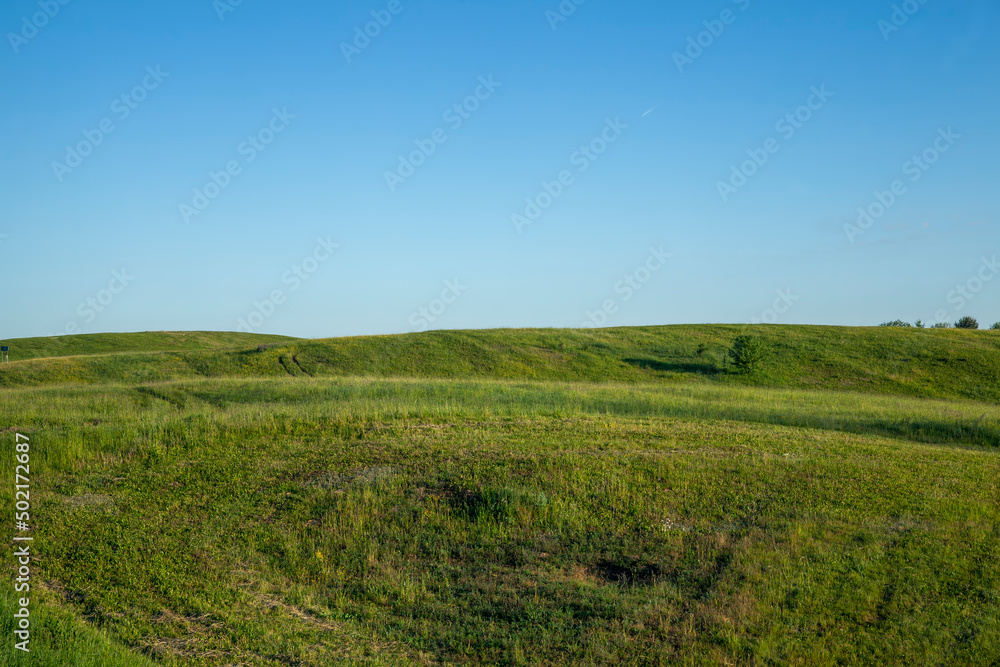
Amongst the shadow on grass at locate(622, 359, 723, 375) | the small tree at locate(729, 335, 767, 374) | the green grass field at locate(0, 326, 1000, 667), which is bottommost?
the green grass field at locate(0, 326, 1000, 667)

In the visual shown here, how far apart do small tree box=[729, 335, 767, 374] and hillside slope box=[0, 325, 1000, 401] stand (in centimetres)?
93

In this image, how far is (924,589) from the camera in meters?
9.44

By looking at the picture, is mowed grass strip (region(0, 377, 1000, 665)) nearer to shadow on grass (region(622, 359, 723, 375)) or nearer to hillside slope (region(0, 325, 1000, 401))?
hillside slope (region(0, 325, 1000, 401))

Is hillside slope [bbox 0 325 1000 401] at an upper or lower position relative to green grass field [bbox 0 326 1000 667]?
upper

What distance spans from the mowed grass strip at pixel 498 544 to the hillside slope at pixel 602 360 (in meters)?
28.4

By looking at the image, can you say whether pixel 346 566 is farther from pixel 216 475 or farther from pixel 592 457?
pixel 592 457

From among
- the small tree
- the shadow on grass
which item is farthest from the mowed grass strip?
the shadow on grass

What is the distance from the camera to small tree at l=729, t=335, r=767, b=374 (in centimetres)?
4784

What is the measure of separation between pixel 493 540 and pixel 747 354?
4126 centimetres

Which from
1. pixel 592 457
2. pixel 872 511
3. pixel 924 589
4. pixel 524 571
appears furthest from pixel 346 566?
pixel 872 511

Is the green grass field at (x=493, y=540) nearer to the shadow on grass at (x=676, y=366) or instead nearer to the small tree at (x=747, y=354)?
the small tree at (x=747, y=354)

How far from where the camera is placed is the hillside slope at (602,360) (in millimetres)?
46188

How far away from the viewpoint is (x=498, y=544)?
37.2 ft

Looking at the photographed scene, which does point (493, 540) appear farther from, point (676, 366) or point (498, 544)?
point (676, 366)
